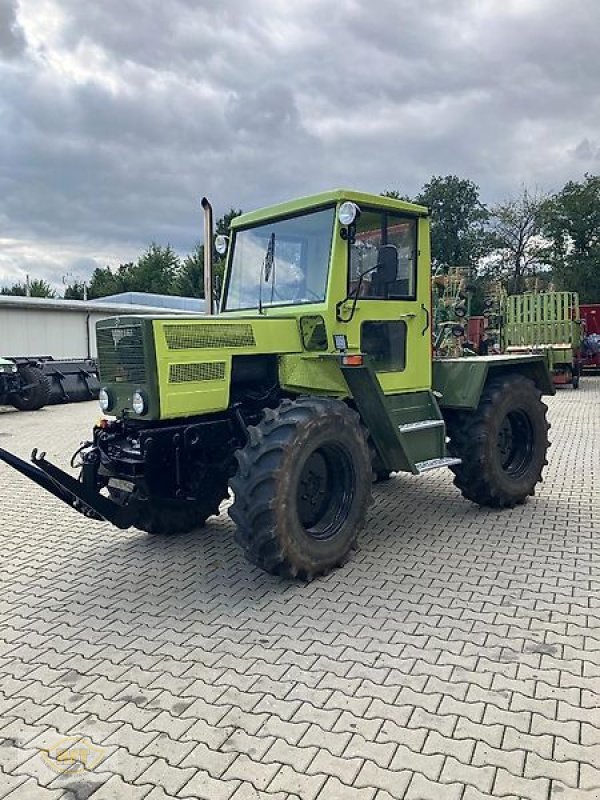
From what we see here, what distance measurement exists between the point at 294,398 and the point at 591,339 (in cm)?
1839

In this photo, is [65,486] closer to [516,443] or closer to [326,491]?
[326,491]

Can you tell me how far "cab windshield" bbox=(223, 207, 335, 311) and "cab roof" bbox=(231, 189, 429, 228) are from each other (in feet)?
0.20

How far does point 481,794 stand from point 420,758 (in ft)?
0.92

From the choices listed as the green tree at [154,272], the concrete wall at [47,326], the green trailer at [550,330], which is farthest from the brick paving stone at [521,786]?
the green tree at [154,272]

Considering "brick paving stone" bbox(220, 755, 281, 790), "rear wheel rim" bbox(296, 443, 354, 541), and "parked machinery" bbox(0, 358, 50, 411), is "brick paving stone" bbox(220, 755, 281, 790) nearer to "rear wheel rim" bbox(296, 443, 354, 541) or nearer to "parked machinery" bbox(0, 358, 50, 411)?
"rear wheel rim" bbox(296, 443, 354, 541)

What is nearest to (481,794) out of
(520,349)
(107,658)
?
(107,658)

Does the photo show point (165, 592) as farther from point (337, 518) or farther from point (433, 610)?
point (433, 610)

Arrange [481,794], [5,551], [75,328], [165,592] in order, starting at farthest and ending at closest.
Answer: [75,328]
[5,551]
[165,592]
[481,794]

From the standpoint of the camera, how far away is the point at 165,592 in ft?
14.7

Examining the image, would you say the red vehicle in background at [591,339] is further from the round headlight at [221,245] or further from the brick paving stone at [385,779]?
the brick paving stone at [385,779]

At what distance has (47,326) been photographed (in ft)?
69.5

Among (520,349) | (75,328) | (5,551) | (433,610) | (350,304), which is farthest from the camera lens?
(75,328)

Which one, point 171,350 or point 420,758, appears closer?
point 420,758

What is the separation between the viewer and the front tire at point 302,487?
4062 mm
